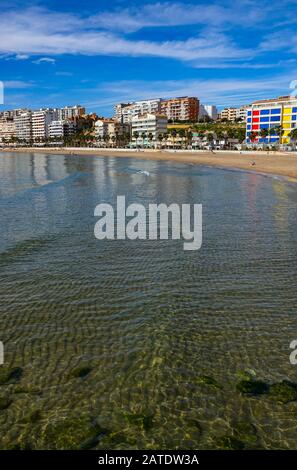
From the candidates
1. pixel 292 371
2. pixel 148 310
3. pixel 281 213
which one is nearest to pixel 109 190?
pixel 281 213

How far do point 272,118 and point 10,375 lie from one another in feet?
479

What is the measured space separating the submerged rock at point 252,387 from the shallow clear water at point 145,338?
122 millimetres

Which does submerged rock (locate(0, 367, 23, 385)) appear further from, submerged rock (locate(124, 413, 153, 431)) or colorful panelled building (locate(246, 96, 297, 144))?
colorful panelled building (locate(246, 96, 297, 144))

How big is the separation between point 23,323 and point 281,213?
56.6 feet

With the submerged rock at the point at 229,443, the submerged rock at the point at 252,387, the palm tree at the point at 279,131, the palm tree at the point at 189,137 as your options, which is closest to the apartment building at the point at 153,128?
the palm tree at the point at 189,137

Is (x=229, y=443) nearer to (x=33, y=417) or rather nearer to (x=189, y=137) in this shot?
(x=33, y=417)

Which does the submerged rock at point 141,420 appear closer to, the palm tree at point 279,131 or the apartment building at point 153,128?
the palm tree at point 279,131

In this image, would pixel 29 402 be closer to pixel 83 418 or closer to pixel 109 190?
pixel 83 418

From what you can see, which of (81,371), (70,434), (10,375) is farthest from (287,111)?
(70,434)

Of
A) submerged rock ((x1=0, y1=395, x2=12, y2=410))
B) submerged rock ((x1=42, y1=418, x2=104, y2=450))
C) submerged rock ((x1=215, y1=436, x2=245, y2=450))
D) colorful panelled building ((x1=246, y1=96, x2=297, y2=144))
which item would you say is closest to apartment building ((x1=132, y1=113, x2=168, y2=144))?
colorful panelled building ((x1=246, y1=96, x2=297, y2=144))

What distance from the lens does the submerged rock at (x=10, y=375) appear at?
7045 millimetres

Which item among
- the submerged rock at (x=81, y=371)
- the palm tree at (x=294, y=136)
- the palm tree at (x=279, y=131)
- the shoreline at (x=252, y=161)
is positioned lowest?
the submerged rock at (x=81, y=371)

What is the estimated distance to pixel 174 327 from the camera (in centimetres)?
893

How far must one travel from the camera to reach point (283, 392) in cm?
677
